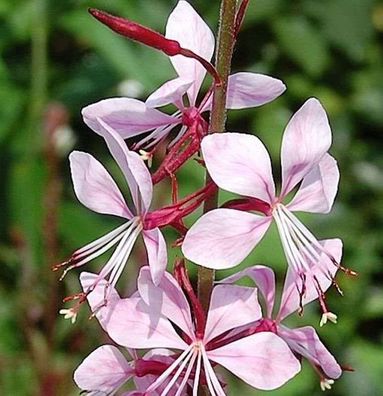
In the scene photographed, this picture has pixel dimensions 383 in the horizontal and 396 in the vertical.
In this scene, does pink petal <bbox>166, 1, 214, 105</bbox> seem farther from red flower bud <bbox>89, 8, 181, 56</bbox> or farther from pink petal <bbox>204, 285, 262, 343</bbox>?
pink petal <bbox>204, 285, 262, 343</bbox>

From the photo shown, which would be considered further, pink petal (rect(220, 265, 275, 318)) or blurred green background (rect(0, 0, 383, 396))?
blurred green background (rect(0, 0, 383, 396))

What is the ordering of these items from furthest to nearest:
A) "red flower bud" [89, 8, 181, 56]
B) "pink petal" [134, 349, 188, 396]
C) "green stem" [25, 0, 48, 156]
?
"green stem" [25, 0, 48, 156]
"pink petal" [134, 349, 188, 396]
"red flower bud" [89, 8, 181, 56]

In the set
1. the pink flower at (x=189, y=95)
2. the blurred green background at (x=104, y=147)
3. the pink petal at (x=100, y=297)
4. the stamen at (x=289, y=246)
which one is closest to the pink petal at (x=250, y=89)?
the pink flower at (x=189, y=95)

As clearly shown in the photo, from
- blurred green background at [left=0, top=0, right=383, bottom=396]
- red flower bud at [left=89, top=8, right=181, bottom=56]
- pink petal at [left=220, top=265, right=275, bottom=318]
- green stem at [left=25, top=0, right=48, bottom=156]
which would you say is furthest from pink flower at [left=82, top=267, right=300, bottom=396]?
green stem at [left=25, top=0, right=48, bottom=156]

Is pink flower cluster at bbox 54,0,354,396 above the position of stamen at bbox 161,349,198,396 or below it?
above

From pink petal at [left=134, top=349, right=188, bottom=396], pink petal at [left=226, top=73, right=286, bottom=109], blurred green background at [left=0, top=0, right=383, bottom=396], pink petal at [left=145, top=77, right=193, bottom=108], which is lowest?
blurred green background at [left=0, top=0, right=383, bottom=396]

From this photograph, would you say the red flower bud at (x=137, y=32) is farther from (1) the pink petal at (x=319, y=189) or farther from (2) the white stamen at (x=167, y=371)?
(2) the white stamen at (x=167, y=371)

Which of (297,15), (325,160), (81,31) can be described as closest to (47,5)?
(81,31)

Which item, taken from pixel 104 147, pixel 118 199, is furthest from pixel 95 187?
pixel 104 147
